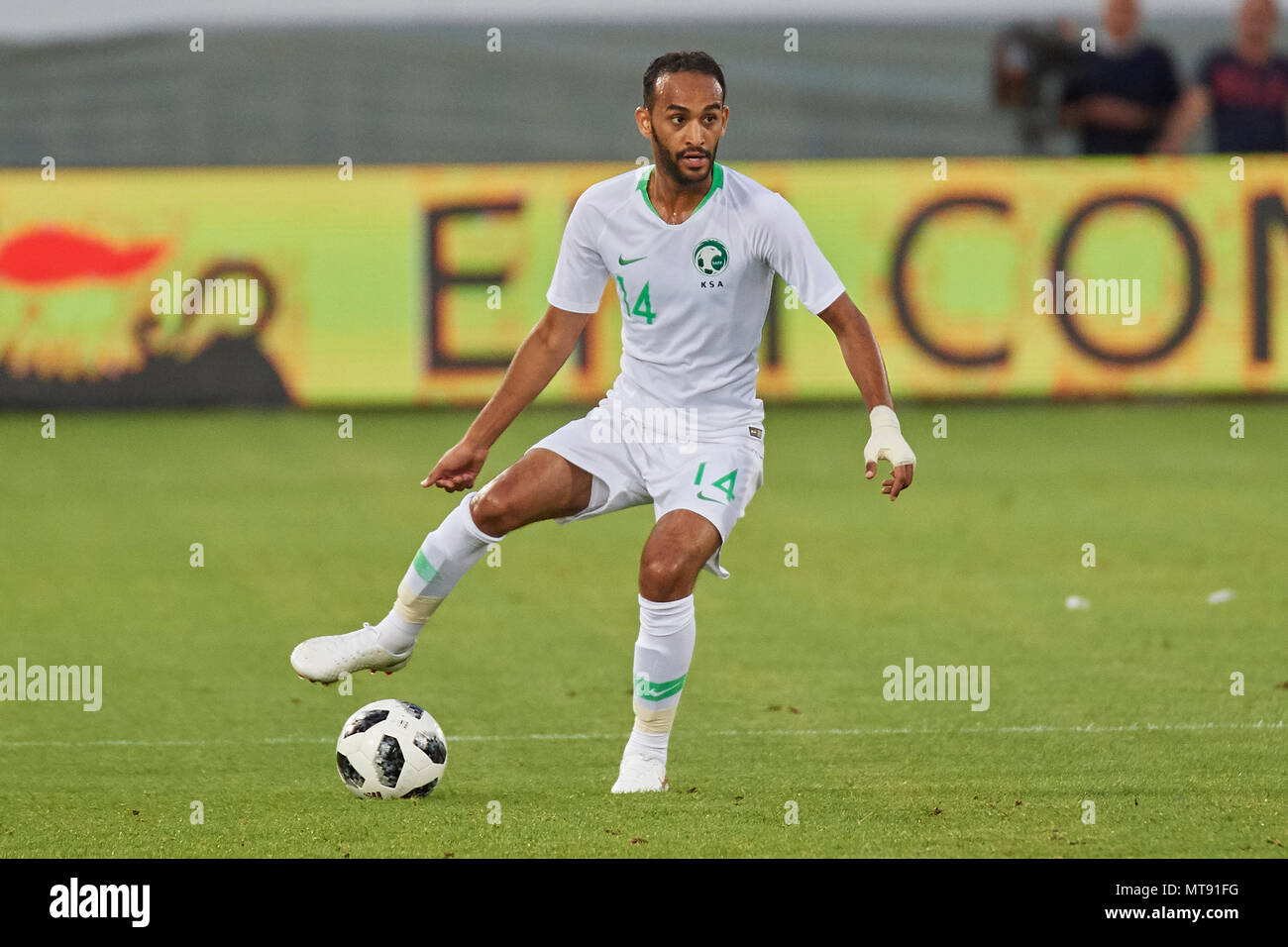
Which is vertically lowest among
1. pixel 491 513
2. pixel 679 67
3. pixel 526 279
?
pixel 491 513

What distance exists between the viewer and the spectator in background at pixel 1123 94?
58.7 ft

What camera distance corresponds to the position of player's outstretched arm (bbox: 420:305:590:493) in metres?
6.60

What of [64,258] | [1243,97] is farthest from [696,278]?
[1243,97]

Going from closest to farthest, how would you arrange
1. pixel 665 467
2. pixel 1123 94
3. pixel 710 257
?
pixel 710 257 → pixel 665 467 → pixel 1123 94

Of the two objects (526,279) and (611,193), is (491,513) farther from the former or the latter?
(526,279)

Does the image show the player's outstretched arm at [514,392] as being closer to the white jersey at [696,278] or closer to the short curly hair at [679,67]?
the white jersey at [696,278]

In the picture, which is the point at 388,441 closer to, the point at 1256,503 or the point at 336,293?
the point at 336,293

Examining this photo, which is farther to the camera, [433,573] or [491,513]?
[433,573]

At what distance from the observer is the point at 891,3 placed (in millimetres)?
20484

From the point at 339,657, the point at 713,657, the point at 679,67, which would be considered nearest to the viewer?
the point at 679,67

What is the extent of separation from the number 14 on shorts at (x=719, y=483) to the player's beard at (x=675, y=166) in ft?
2.78

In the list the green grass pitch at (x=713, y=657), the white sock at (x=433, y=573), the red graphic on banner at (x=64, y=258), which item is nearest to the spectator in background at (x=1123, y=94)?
the green grass pitch at (x=713, y=657)

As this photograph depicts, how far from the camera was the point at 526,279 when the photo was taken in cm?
1759

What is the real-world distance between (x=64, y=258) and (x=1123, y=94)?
8779mm
